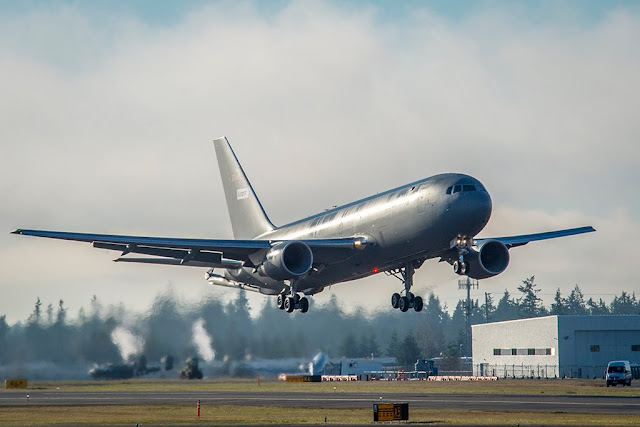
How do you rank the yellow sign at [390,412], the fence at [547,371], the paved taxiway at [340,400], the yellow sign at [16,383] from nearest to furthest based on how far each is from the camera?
1. the yellow sign at [390,412]
2. the paved taxiway at [340,400]
3. the yellow sign at [16,383]
4. the fence at [547,371]

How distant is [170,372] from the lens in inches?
3132

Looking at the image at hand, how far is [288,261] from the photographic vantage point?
58125mm

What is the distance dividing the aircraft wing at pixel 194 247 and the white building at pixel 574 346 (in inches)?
2161

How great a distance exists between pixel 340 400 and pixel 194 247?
13680mm

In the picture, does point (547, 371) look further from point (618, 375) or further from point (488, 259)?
point (488, 259)

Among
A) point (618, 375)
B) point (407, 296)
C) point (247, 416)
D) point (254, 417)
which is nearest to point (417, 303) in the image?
point (407, 296)

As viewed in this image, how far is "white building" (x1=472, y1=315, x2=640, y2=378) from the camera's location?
111125 millimetres

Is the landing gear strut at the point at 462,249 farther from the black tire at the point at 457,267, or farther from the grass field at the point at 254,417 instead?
the grass field at the point at 254,417

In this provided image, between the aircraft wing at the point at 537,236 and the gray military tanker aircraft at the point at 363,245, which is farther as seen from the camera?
the aircraft wing at the point at 537,236

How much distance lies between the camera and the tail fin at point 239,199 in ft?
248

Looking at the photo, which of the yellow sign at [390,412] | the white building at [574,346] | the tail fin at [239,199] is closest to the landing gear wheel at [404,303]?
the tail fin at [239,199]

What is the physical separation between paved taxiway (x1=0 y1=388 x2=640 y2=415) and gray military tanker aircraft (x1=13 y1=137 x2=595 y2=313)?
6528mm

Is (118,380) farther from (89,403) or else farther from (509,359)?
(509,359)

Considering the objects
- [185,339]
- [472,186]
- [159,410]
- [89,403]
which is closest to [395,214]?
[472,186]
